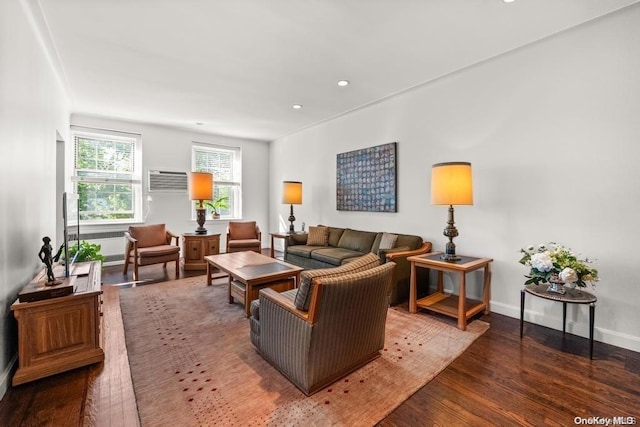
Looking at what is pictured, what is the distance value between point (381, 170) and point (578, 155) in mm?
2249

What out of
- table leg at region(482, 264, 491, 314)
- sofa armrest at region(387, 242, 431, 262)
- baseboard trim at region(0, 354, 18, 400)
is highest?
sofa armrest at region(387, 242, 431, 262)

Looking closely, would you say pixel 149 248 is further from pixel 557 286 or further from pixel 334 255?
pixel 557 286

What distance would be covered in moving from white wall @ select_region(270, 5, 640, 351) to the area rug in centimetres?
101

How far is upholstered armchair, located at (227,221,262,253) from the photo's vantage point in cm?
515

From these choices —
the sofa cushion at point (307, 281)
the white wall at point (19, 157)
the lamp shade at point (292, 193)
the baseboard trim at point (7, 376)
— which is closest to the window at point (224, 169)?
the lamp shade at point (292, 193)

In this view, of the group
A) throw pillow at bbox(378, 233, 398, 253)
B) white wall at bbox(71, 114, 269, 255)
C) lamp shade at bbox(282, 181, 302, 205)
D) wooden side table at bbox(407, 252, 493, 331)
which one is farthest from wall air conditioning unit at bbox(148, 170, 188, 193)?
wooden side table at bbox(407, 252, 493, 331)

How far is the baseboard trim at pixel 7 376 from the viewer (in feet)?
5.82

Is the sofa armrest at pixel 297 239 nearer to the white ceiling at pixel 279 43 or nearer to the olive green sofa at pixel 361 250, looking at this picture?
the olive green sofa at pixel 361 250

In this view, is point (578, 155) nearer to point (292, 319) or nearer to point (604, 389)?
point (604, 389)

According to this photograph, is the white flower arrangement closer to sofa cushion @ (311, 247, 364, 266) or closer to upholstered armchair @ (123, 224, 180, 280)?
sofa cushion @ (311, 247, 364, 266)

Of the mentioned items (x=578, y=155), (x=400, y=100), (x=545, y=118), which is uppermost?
(x=400, y=100)

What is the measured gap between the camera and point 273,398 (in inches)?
69.5

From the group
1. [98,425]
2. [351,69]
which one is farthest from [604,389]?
[351,69]

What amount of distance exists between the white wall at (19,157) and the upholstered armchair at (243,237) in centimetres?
256
